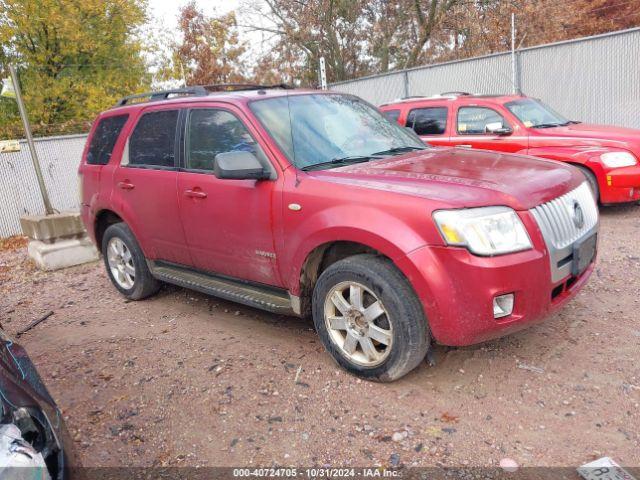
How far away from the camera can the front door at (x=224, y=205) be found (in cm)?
369

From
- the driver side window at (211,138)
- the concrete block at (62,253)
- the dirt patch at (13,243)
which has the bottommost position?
the dirt patch at (13,243)

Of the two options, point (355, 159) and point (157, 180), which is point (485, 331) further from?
point (157, 180)

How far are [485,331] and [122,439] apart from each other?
2144mm

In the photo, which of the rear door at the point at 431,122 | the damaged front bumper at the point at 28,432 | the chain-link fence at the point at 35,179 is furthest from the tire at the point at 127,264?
the chain-link fence at the point at 35,179

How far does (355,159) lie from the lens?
12.3 feet

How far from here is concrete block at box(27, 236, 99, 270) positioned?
23.3 feet

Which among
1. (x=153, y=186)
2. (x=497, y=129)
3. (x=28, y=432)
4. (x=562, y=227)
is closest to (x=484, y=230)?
(x=562, y=227)

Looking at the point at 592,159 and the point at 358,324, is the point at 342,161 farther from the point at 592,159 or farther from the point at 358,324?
the point at 592,159

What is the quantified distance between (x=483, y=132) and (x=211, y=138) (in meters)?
5.00

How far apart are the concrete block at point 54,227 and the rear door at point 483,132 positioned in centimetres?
562

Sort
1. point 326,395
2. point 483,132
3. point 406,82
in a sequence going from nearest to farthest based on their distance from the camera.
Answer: point 326,395 < point 483,132 < point 406,82

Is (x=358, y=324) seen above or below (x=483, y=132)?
below

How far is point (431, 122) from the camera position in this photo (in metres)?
8.30

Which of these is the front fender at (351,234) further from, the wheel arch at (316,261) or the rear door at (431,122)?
the rear door at (431,122)
